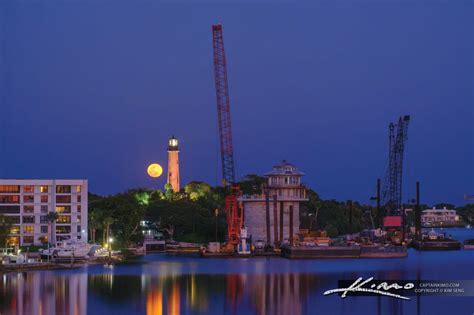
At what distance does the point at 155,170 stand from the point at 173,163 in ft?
17.0

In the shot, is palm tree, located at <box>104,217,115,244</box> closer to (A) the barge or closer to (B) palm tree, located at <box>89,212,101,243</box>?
(B) palm tree, located at <box>89,212,101,243</box>

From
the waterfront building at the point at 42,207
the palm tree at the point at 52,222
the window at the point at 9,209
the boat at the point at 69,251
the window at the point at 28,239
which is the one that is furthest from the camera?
the window at the point at 9,209

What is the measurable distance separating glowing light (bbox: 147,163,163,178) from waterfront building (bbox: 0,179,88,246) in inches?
2678

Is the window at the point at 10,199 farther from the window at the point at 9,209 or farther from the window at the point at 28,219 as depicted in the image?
the window at the point at 28,219

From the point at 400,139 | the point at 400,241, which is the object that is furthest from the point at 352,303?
the point at 400,139

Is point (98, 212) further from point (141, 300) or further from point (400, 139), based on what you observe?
point (400, 139)

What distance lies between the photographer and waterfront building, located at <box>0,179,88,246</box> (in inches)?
4648

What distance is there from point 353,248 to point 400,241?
94.6 ft

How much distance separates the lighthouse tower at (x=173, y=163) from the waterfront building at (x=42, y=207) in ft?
210

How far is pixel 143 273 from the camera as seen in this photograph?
298 ft

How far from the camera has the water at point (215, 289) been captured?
65312 mm

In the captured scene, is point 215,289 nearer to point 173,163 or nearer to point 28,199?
point 28,199

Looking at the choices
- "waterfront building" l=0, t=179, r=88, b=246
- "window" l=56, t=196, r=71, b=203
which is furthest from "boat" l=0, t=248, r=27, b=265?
"window" l=56, t=196, r=71, b=203

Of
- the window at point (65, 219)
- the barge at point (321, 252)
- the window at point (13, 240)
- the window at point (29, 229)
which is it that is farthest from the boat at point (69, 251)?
the barge at point (321, 252)
